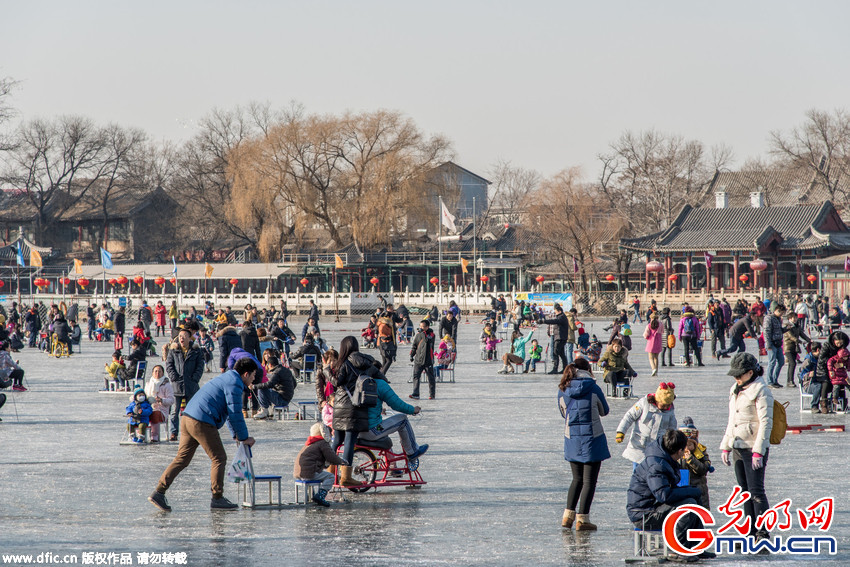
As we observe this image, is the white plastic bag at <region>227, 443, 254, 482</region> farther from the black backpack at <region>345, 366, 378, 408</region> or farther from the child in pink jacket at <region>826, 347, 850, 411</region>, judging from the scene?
the child in pink jacket at <region>826, 347, 850, 411</region>

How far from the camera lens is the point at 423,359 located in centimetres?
1675

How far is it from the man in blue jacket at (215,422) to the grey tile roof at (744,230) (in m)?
50.5

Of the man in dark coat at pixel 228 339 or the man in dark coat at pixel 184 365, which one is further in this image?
the man in dark coat at pixel 228 339

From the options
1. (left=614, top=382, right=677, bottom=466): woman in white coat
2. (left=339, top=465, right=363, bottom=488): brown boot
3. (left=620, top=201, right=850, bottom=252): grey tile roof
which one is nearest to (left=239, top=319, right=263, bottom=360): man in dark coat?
(left=339, top=465, right=363, bottom=488): brown boot

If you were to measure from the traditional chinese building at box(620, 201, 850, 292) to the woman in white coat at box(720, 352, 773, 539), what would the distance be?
48.3 metres

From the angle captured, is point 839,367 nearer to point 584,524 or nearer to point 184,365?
point 584,524

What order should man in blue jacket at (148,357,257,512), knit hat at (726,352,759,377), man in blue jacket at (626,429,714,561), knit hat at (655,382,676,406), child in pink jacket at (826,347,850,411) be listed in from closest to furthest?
man in blue jacket at (626,429,714,561), knit hat at (726,352,759,377), knit hat at (655,382,676,406), man in blue jacket at (148,357,257,512), child in pink jacket at (826,347,850,411)

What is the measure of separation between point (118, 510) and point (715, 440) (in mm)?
7083

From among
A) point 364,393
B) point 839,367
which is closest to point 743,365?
point 364,393

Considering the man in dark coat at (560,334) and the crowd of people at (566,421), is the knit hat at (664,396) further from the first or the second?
the man in dark coat at (560,334)

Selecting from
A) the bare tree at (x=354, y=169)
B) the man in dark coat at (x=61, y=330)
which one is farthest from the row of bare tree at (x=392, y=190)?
the man in dark coat at (x=61, y=330)

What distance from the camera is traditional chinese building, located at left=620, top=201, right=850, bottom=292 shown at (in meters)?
55.9

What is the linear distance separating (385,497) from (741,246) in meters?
50.0

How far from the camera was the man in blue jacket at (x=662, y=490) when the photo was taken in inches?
270
